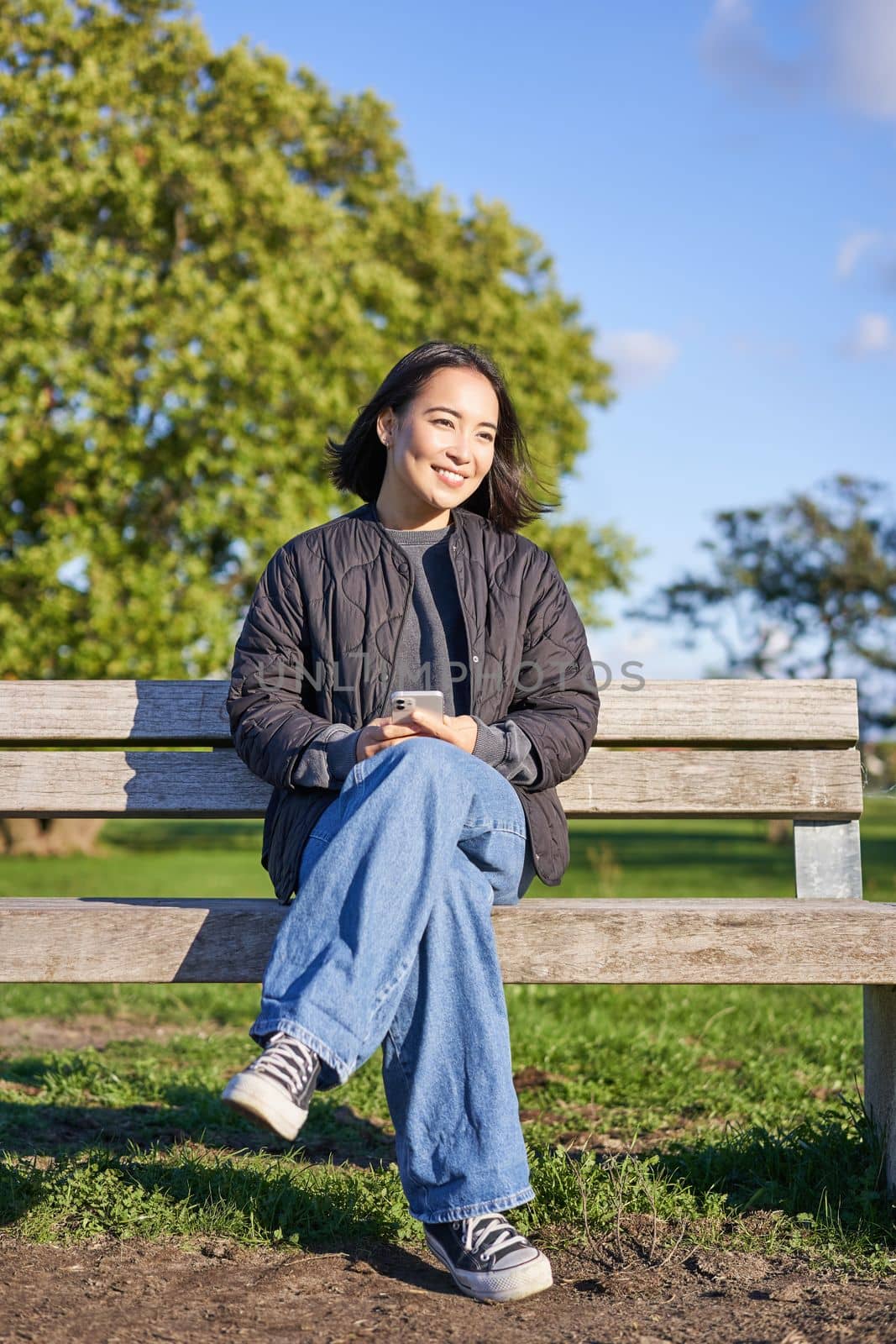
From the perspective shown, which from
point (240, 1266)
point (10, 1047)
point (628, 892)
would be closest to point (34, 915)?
point (240, 1266)

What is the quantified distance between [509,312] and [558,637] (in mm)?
17505

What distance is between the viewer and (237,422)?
49.1 ft

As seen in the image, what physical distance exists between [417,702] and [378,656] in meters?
0.30

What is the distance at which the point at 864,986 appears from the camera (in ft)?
10.3

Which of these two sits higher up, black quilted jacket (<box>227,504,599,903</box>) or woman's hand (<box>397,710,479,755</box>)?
black quilted jacket (<box>227,504,599,903</box>)

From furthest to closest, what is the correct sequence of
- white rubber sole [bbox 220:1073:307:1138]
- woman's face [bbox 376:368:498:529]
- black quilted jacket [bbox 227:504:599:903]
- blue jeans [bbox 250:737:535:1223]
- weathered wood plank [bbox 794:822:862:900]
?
weathered wood plank [bbox 794:822:862:900]
woman's face [bbox 376:368:498:529]
black quilted jacket [bbox 227:504:599:903]
blue jeans [bbox 250:737:535:1223]
white rubber sole [bbox 220:1073:307:1138]

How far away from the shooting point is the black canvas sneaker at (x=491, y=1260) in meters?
2.49

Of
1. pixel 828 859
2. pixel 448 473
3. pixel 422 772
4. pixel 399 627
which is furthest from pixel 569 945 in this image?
pixel 448 473

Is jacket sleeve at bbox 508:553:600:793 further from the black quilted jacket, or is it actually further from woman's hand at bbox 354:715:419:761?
woman's hand at bbox 354:715:419:761

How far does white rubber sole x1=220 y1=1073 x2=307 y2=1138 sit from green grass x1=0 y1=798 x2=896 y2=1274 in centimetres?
68

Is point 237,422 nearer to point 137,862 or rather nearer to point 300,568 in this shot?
point 137,862

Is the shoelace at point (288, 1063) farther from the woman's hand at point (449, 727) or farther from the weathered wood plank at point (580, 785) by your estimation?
the weathered wood plank at point (580, 785)

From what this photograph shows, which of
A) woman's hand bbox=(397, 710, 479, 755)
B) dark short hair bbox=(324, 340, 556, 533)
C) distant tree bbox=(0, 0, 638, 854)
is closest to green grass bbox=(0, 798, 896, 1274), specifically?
woman's hand bbox=(397, 710, 479, 755)

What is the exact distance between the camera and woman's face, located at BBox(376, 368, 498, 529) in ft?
10.9
